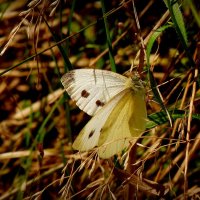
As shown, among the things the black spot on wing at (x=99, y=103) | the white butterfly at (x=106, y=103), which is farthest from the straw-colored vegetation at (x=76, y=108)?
the black spot on wing at (x=99, y=103)

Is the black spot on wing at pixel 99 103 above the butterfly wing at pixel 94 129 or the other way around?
above

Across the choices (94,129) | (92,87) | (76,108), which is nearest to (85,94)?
(92,87)

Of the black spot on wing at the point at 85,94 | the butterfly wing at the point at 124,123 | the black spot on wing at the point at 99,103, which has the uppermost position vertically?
the black spot on wing at the point at 85,94

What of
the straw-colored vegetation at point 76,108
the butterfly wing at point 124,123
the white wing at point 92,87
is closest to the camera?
the butterfly wing at point 124,123

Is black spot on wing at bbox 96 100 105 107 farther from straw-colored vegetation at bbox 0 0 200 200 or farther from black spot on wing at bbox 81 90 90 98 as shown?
straw-colored vegetation at bbox 0 0 200 200

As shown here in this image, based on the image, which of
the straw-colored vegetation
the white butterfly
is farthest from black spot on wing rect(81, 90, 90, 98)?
the straw-colored vegetation

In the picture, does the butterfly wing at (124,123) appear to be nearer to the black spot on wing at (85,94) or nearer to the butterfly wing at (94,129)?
the butterfly wing at (94,129)

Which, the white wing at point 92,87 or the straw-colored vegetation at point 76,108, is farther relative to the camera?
the straw-colored vegetation at point 76,108
